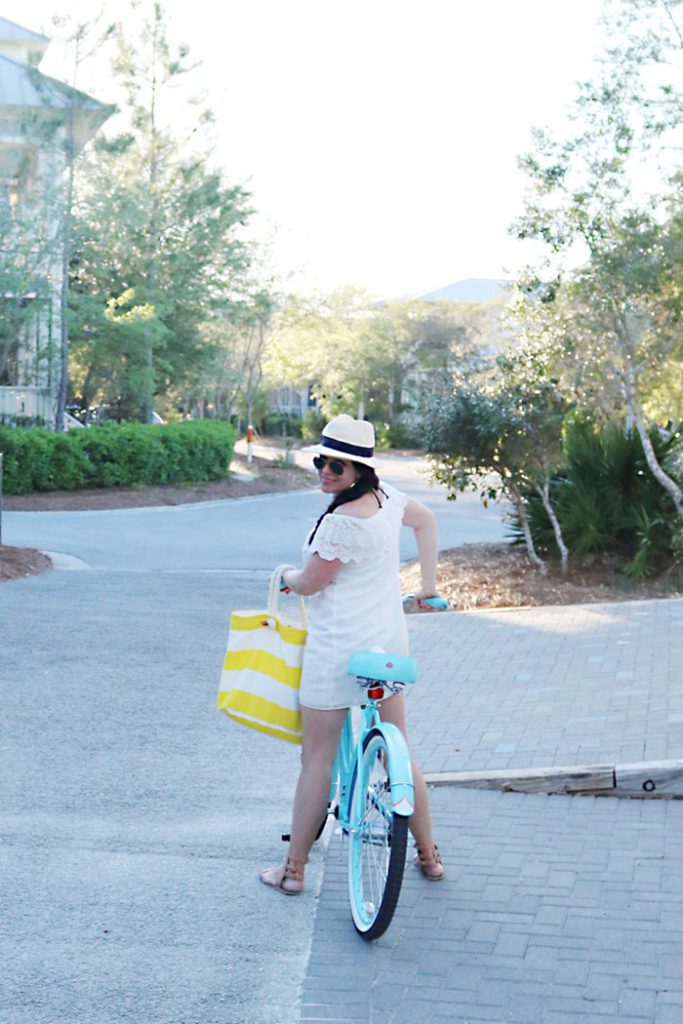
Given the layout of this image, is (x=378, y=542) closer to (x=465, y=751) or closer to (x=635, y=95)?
(x=465, y=751)

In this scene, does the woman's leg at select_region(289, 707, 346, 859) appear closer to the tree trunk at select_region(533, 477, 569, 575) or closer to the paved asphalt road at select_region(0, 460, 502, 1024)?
the paved asphalt road at select_region(0, 460, 502, 1024)

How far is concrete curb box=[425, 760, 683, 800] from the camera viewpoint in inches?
260

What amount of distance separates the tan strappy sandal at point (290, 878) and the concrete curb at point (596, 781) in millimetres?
1807

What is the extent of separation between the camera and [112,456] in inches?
1070

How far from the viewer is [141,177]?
33594mm

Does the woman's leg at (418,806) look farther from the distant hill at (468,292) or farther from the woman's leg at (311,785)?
the distant hill at (468,292)

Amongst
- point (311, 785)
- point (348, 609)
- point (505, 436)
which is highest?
point (505, 436)

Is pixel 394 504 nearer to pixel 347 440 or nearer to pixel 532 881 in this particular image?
pixel 347 440

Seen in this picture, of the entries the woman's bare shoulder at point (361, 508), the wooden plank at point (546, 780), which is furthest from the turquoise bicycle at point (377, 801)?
the wooden plank at point (546, 780)

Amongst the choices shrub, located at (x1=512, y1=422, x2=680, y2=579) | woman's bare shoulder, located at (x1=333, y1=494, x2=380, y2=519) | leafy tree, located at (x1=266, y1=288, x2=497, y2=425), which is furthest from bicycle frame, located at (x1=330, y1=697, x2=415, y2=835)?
leafy tree, located at (x1=266, y1=288, x2=497, y2=425)

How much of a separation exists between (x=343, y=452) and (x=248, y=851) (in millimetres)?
1789

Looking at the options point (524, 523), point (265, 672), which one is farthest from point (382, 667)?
point (524, 523)

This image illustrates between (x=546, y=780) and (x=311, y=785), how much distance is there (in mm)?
1957

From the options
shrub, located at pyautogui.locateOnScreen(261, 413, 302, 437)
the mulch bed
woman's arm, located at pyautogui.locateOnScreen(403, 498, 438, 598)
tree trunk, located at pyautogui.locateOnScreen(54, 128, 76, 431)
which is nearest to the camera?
woman's arm, located at pyautogui.locateOnScreen(403, 498, 438, 598)
